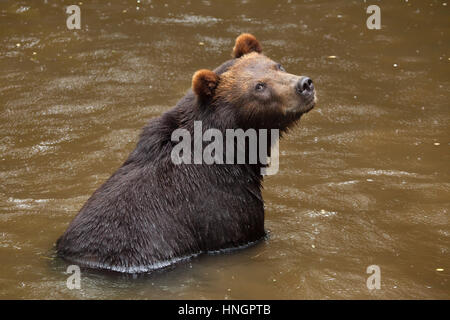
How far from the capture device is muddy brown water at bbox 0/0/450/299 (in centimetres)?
778

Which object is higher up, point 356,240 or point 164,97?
point 164,97

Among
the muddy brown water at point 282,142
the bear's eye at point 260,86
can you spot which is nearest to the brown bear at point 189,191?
the bear's eye at point 260,86

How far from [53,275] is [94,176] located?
2871 mm

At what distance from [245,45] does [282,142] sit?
9.79ft

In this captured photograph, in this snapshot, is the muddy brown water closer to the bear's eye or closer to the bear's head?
the bear's head

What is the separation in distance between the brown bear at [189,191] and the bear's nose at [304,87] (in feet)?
0.04

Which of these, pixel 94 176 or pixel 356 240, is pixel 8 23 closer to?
pixel 94 176

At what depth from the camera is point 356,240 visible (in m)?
8.54

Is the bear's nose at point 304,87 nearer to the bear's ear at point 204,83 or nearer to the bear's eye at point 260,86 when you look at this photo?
the bear's eye at point 260,86

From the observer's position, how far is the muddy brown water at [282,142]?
7.78 meters

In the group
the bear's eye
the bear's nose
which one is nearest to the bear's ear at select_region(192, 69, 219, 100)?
the bear's eye

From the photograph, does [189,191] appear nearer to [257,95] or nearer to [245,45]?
[257,95]

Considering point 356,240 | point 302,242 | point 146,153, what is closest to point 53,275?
point 146,153

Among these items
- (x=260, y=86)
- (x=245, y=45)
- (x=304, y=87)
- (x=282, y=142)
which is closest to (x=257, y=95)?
(x=260, y=86)
